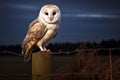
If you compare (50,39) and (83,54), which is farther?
(83,54)

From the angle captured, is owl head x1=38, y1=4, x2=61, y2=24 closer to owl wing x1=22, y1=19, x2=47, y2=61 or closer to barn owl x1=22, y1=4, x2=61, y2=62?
barn owl x1=22, y1=4, x2=61, y2=62

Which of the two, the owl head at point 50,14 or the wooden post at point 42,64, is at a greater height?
the owl head at point 50,14

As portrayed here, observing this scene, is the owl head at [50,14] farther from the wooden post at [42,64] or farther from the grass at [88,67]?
the grass at [88,67]

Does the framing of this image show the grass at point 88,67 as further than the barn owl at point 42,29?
Yes

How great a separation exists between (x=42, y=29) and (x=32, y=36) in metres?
0.22

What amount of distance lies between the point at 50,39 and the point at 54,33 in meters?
0.19

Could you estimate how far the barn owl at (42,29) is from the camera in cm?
739

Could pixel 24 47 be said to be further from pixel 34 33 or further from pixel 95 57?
pixel 95 57

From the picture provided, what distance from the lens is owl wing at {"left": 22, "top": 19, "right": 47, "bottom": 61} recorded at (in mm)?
7586

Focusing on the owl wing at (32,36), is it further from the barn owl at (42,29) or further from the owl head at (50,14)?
the owl head at (50,14)

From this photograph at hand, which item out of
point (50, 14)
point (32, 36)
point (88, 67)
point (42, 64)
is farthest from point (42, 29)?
Result: point (88, 67)

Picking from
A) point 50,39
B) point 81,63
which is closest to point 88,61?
point 81,63

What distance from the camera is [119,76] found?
8.12 m

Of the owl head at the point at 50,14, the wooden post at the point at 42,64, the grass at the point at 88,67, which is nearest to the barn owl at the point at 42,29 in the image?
the owl head at the point at 50,14
